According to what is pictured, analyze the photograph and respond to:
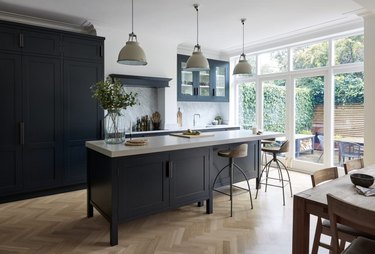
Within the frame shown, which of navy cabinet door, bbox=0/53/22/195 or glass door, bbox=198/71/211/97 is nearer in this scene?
navy cabinet door, bbox=0/53/22/195

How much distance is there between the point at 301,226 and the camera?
5.90ft

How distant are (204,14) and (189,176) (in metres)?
2.62

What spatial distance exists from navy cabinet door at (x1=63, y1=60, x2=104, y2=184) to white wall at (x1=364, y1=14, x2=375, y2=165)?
4.28 metres

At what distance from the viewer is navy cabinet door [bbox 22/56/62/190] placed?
3.96 metres

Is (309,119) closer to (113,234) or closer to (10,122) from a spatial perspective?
(113,234)

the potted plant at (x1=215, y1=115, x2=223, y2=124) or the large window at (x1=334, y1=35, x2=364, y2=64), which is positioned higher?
the large window at (x1=334, y1=35, x2=364, y2=64)

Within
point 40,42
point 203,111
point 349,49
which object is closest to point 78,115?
point 40,42

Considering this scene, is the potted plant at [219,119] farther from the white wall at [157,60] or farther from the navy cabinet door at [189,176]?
the navy cabinet door at [189,176]

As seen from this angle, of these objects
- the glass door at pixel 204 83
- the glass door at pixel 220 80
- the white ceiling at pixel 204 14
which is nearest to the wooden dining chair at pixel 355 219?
the white ceiling at pixel 204 14

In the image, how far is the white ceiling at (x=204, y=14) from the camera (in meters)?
3.88

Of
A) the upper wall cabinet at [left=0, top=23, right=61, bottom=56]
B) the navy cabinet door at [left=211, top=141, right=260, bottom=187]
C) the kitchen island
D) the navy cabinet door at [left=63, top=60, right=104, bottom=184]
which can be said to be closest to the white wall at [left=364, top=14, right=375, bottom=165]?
the navy cabinet door at [left=211, top=141, right=260, bottom=187]

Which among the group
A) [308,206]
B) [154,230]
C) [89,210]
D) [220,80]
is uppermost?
[220,80]

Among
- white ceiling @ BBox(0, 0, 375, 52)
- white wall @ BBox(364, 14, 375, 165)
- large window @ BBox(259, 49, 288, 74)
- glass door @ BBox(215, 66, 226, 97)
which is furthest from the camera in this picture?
glass door @ BBox(215, 66, 226, 97)

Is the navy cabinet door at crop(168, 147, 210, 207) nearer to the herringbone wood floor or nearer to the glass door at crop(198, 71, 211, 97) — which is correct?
the herringbone wood floor
